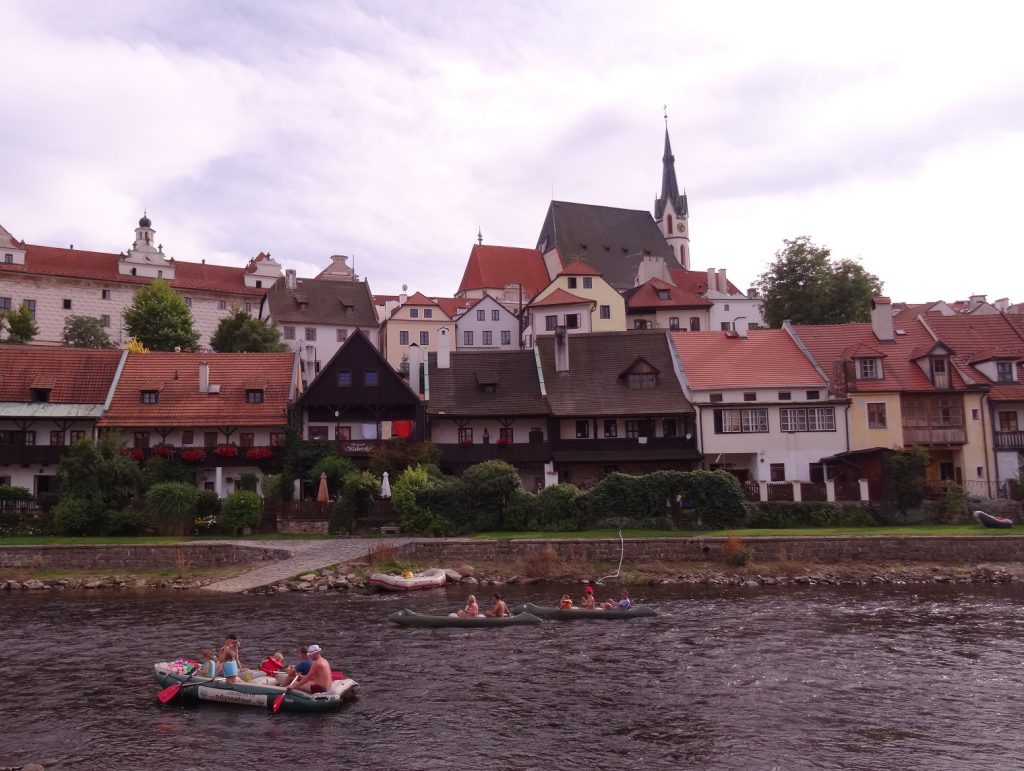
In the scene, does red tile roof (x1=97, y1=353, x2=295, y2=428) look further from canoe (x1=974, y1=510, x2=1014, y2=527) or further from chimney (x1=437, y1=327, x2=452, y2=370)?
canoe (x1=974, y1=510, x2=1014, y2=527)

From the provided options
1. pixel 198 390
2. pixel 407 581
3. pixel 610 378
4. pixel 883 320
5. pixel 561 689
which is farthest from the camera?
pixel 610 378

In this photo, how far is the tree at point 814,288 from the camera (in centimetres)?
7500

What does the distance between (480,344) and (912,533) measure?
48.9 m

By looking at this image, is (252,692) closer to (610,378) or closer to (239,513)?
(239,513)

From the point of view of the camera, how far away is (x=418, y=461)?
49.4 metres

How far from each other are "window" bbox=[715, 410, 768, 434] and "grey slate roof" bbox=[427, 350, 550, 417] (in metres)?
10.9

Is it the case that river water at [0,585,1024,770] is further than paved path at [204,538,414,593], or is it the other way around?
paved path at [204,538,414,593]

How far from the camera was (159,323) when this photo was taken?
77.4 meters

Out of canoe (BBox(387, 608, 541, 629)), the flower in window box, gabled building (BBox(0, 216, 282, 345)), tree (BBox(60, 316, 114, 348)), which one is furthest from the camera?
gabled building (BBox(0, 216, 282, 345))

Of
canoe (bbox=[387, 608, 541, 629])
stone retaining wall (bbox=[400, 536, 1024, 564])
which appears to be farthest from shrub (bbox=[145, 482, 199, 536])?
canoe (bbox=[387, 608, 541, 629])

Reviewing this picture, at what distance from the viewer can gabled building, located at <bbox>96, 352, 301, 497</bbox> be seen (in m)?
51.5

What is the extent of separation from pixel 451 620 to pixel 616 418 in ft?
89.7

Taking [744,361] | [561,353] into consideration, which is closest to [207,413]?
[561,353]

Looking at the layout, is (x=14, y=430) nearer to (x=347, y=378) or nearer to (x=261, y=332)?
(x=347, y=378)
